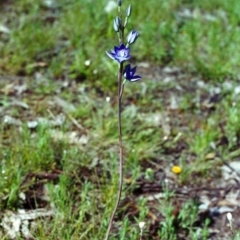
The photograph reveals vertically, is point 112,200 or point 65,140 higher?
point 65,140

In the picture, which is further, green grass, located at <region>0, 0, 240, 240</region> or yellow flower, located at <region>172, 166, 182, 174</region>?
yellow flower, located at <region>172, 166, 182, 174</region>

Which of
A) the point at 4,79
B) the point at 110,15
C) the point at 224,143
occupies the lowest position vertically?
the point at 224,143

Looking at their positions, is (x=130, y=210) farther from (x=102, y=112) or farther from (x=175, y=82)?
(x=175, y=82)

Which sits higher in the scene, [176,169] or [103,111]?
[103,111]

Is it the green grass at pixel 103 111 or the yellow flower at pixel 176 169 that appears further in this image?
the yellow flower at pixel 176 169

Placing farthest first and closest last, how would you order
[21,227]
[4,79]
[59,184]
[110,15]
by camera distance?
[110,15], [4,79], [59,184], [21,227]

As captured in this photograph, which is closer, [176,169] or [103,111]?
[176,169]

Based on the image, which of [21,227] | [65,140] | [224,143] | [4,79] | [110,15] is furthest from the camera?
[110,15]

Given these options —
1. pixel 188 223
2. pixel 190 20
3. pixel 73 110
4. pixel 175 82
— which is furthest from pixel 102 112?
pixel 190 20
